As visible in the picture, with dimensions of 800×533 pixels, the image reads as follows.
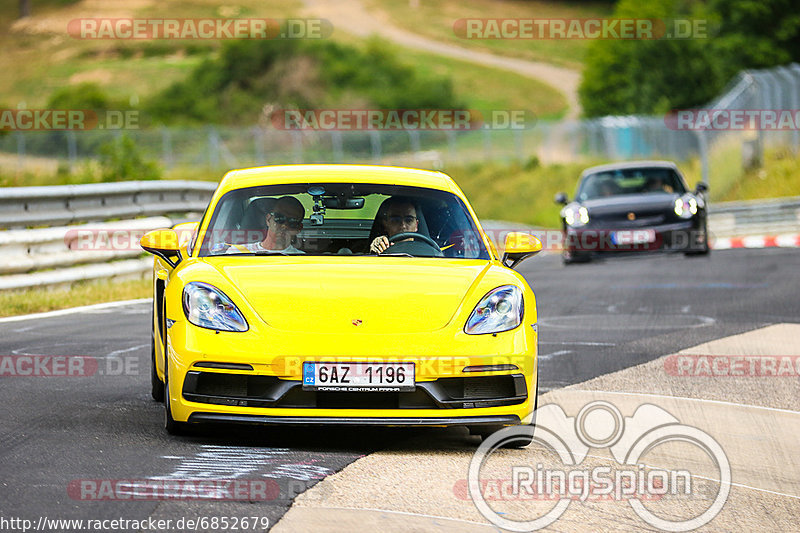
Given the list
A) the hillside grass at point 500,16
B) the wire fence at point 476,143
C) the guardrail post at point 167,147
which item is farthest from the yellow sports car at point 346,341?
the hillside grass at point 500,16

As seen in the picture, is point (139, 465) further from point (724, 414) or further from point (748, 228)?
point (748, 228)

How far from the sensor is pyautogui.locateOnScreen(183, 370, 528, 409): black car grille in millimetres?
6629

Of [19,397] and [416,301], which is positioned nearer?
[416,301]

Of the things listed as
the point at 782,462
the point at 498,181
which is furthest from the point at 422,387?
the point at 498,181

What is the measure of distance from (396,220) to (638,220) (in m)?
13.1

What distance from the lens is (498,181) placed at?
180ft

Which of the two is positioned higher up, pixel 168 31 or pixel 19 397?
pixel 168 31

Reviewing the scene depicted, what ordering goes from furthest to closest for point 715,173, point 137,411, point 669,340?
point 715,173 < point 669,340 < point 137,411

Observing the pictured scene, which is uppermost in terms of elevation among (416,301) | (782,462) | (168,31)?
(168,31)

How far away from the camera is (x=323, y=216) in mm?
8430

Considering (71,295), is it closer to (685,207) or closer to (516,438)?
(516,438)

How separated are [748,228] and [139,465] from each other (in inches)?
1049

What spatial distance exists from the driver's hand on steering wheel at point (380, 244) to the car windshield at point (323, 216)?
1.0 inches

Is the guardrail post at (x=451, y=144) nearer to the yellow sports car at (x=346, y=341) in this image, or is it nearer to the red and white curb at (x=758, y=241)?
the red and white curb at (x=758, y=241)
